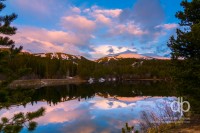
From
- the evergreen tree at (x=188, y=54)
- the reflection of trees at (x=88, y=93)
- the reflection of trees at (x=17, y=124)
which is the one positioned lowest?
the reflection of trees at (x=88, y=93)

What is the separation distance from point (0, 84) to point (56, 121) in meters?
25.9


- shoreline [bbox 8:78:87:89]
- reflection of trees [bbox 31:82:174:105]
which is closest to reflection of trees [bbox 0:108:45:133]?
reflection of trees [bbox 31:82:174:105]

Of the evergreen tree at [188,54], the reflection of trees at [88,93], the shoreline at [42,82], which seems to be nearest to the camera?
the evergreen tree at [188,54]

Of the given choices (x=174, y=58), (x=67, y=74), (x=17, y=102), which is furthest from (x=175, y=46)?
(x=67, y=74)

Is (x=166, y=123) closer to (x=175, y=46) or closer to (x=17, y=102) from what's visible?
(x=175, y=46)

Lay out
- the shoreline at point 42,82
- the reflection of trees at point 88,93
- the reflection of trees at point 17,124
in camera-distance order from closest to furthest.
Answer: the reflection of trees at point 17,124 < the reflection of trees at point 88,93 < the shoreline at point 42,82

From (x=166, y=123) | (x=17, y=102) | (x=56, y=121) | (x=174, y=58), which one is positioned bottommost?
(x=56, y=121)

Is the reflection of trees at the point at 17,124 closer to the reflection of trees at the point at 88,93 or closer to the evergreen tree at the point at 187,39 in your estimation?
the evergreen tree at the point at 187,39

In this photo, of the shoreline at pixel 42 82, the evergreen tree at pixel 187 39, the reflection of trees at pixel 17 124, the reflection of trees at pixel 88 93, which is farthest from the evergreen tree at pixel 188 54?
the shoreline at pixel 42 82

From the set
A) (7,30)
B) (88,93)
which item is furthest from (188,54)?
(88,93)

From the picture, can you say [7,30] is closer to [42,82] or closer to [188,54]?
[188,54]

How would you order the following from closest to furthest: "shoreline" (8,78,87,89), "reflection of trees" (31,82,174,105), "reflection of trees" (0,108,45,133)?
"reflection of trees" (0,108,45,133), "reflection of trees" (31,82,174,105), "shoreline" (8,78,87,89)

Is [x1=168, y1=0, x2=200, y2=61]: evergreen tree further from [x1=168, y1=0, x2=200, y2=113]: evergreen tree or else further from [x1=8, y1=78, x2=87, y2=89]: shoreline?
[x1=8, y1=78, x2=87, y2=89]: shoreline

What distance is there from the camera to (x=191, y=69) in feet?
57.5
